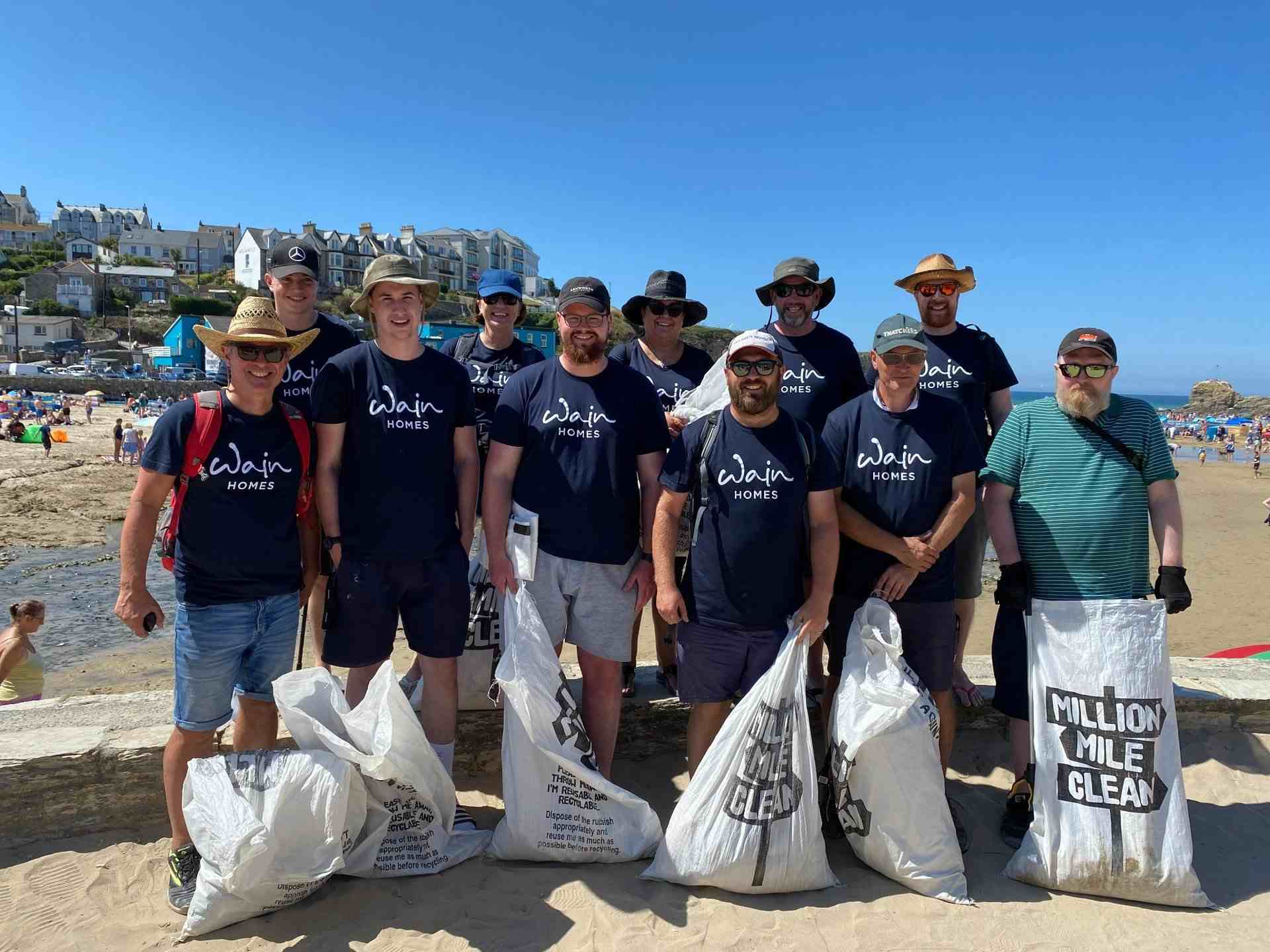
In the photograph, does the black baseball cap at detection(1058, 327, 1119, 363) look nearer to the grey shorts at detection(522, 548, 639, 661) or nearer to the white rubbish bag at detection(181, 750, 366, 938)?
the grey shorts at detection(522, 548, 639, 661)

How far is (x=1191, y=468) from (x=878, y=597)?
35653 millimetres

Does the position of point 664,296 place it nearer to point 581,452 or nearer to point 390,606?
point 581,452

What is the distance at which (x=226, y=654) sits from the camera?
2.70 m

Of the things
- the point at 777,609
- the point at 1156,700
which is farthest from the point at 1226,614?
the point at 777,609

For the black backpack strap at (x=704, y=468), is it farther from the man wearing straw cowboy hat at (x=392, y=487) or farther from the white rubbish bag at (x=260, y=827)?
the white rubbish bag at (x=260, y=827)

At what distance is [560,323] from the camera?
10.3 ft

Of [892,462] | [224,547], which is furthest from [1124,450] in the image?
[224,547]

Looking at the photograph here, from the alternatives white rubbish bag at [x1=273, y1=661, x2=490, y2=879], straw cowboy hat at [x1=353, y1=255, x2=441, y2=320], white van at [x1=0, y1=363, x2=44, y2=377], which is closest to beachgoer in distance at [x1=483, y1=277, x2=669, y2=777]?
straw cowboy hat at [x1=353, y1=255, x2=441, y2=320]

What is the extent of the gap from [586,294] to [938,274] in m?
1.76

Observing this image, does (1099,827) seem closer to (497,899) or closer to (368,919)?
(497,899)

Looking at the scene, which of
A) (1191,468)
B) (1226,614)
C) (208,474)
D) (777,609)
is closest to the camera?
(208,474)

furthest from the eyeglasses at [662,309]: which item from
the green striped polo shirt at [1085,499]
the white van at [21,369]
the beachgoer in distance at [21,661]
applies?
the white van at [21,369]

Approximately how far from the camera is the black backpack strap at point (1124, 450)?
9.63 ft

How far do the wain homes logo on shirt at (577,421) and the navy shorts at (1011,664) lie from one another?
1.87 metres
